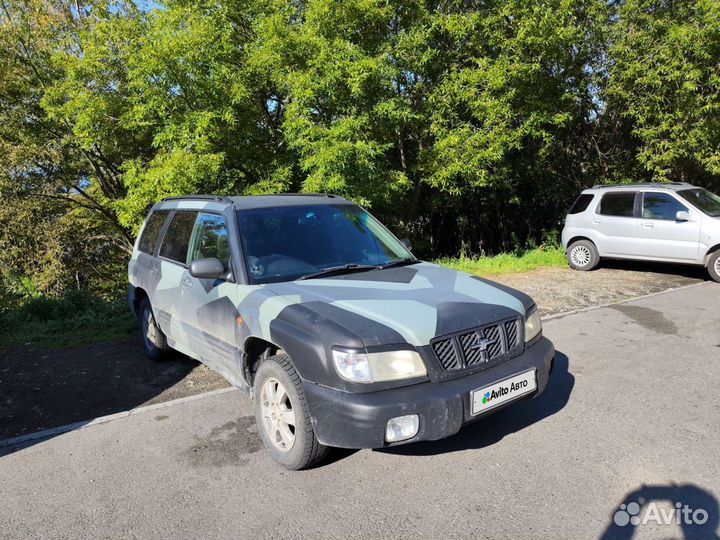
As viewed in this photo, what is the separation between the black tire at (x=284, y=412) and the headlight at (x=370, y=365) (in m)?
0.38

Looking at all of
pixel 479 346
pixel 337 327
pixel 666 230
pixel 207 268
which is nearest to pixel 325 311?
pixel 337 327

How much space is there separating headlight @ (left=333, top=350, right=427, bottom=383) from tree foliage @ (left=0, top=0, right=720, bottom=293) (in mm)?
6894

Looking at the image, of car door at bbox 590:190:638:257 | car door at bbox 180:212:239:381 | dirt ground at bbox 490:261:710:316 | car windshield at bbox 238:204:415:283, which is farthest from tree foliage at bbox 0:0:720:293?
car door at bbox 180:212:239:381

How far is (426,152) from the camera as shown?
12.3 m

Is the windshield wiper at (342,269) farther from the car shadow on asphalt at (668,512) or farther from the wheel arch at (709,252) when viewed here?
the wheel arch at (709,252)

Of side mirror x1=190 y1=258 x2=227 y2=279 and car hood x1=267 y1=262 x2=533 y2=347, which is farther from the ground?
side mirror x1=190 y1=258 x2=227 y2=279

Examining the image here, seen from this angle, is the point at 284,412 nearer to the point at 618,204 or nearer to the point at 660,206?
the point at 660,206

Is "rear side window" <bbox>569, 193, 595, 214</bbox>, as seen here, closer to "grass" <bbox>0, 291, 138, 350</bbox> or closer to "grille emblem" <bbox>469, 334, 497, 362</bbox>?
"grille emblem" <bbox>469, 334, 497, 362</bbox>

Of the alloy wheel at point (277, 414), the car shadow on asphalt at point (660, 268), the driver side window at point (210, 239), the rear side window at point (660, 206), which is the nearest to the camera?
the alloy wheel at point (277, 414)

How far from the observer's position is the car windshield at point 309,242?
3.86 m

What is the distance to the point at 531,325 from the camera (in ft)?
11.9

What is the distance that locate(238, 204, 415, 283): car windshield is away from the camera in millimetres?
3859

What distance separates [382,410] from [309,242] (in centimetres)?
174

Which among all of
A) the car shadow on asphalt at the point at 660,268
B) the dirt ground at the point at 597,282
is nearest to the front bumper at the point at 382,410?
the dirt ground at the point at 597,282
